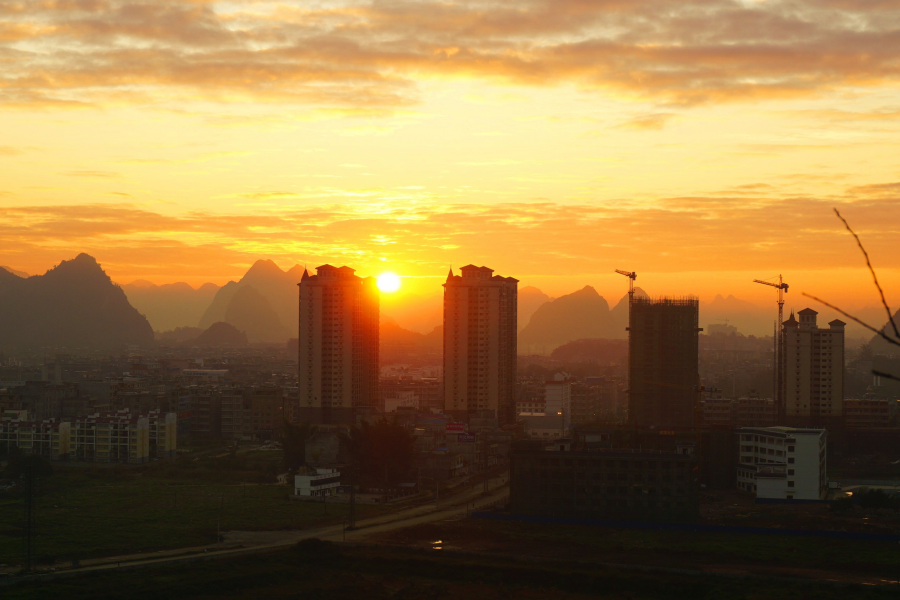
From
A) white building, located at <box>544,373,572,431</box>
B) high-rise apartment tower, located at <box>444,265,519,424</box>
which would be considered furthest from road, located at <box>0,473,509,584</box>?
white building, located at <box>544,373,572,431</box>

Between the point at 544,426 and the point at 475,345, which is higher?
the point at 475,345

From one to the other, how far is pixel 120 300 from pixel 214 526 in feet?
499

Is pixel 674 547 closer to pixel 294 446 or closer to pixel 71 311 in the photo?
pixel 294 446

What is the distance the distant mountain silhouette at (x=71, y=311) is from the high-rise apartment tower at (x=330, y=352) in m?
123

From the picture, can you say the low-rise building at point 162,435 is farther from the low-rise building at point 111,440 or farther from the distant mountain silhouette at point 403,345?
the distant mountain silhouette at point 403,345

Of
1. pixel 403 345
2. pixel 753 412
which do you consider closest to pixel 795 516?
pixel 753 412

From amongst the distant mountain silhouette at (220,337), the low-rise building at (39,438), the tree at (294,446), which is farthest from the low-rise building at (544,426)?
the distant mountain silhouette at (220,337)

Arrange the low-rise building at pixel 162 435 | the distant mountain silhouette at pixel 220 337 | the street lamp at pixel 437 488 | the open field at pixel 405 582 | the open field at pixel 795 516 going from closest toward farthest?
the open field at pixel 405 582 < the open field at pixel 795 516 < the street lamp at pixel 437 488 < the low-rise building at pixel 162 435 < the distant mountain silhouette at pixel 220 337

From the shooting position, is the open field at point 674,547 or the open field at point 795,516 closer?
the open field at point 674,547

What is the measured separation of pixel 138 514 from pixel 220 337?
15324cm

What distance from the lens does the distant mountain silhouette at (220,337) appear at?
174 meters

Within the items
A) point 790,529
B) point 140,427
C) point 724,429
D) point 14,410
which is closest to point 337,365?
point 140,427

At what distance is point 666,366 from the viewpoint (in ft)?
144

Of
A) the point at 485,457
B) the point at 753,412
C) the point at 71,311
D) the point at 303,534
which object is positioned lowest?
the point at 303,534
